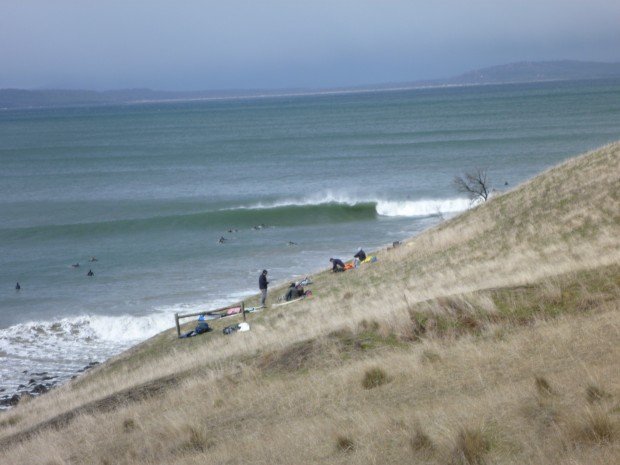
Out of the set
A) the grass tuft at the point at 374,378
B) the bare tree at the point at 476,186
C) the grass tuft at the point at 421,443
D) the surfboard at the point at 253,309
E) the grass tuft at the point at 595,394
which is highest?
the bare tree at the point at 476,186

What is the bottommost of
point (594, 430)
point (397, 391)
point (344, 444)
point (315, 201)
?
point (594, 430)

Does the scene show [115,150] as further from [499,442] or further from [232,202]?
[499,442]

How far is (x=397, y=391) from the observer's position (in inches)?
364

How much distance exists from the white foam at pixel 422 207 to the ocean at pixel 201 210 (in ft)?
0.54

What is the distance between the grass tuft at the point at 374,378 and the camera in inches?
381

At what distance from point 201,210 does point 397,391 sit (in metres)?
46.9

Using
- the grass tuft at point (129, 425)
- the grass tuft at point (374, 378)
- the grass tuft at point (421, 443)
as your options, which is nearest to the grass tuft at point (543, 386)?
the grass tuft at point (421, 443)

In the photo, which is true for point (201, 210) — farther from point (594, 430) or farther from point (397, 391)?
point (594, 430)

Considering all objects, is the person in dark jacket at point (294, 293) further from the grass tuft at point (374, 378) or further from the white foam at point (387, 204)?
the white foam at point (387, 204)

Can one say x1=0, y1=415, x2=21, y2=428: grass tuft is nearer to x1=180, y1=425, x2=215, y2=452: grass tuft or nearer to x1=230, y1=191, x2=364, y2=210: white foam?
x1=180, y1=425, x2=215, y2=452: grass tuft

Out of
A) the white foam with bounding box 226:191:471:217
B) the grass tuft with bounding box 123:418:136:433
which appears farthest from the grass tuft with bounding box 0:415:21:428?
the white foam with bounding box 226:191:471:217

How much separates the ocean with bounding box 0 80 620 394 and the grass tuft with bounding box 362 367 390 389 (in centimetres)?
1582

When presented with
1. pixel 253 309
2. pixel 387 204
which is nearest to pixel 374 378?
pixel 253 309

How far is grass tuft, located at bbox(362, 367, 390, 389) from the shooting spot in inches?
381
